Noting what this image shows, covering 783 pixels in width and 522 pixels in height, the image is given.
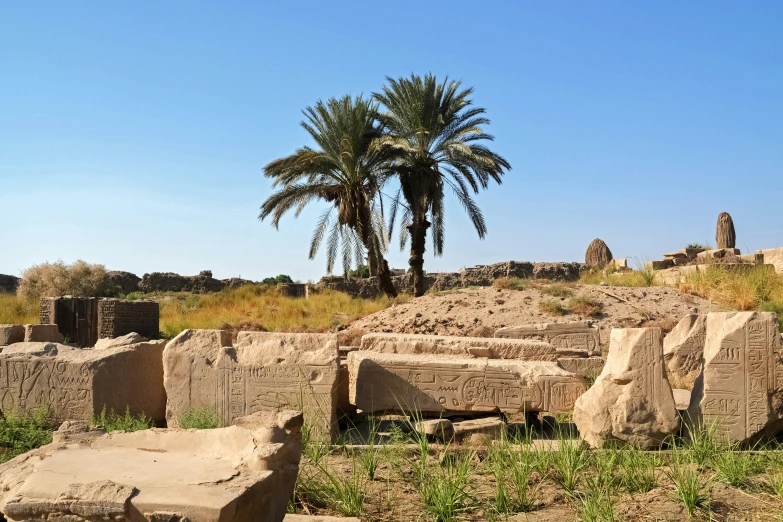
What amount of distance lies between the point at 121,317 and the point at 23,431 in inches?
318

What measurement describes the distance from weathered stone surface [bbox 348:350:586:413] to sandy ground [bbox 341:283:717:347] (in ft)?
17.5

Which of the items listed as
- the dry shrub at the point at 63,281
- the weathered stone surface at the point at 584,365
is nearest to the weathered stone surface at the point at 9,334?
the weathered stone surface at the point at 584,365

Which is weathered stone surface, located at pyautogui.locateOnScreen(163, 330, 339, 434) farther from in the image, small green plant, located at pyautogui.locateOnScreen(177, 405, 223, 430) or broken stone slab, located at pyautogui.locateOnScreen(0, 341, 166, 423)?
broken stone slab, located at pyautogui.locateOnScreen(0, 341, 166, 423)

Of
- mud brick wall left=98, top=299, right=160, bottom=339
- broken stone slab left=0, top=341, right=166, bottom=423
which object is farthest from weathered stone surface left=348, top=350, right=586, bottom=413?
mud brick wall left=98, top=299, right=160, bottom=339

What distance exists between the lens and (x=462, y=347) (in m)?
6.53

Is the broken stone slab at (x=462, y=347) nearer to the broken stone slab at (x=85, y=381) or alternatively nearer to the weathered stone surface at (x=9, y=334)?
the broken stone slab at (x=85, y=381)

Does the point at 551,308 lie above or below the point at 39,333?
above

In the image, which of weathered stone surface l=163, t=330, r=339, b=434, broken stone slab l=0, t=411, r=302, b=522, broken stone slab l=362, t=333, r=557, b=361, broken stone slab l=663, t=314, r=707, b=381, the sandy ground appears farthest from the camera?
the sandy ground

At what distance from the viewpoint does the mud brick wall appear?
1343cm

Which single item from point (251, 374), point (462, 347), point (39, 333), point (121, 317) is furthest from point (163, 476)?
point (121, 317)

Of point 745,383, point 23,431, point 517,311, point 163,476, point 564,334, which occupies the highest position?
point 517,311

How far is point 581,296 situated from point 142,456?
9.96 m

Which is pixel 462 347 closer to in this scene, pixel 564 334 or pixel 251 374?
pixel 251 374

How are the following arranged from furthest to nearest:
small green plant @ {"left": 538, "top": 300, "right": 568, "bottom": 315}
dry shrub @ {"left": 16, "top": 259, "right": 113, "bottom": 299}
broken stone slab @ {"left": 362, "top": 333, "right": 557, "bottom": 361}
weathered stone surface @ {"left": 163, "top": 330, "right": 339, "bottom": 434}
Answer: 1. dry shrub @ {"left": 16, "top": 259, "right": 113, "bottom": 299}
2. small green plant @ {"left": 538, "top": 300, "right": 568, "bottom": 315}
3. broken stone slab @ {"left": 362, "top": 333, "right": 557, "bottom": 361}
4. weathered stone surface @ {"left": 163, "top": 330, "right": 339, "bottom": 434}
